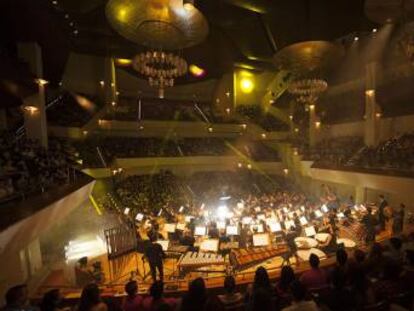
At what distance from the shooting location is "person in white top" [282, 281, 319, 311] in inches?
143

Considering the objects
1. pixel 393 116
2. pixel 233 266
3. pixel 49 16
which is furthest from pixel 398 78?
pixel 49 16

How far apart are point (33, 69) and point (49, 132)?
22.8ft

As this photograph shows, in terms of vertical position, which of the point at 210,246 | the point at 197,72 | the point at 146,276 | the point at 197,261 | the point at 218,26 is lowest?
the point at 146,276

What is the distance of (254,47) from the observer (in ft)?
57.5

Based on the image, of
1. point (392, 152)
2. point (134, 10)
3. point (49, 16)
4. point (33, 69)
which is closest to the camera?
point (134, 10)

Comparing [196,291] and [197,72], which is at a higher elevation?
[197,72]

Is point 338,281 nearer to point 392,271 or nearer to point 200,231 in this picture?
point 392,271

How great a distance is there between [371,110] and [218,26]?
10276 mm

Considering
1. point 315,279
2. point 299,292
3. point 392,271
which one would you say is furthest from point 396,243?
point 299,292

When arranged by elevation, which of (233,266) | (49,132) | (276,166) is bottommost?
(233,266)

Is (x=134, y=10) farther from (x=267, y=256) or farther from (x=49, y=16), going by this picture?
(x=267, y=256)

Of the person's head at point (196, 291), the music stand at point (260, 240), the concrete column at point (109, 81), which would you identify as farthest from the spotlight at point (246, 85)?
the person's head at point (196, 291)

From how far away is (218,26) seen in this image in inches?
623

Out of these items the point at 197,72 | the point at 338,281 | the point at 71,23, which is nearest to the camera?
the point at 338,281
